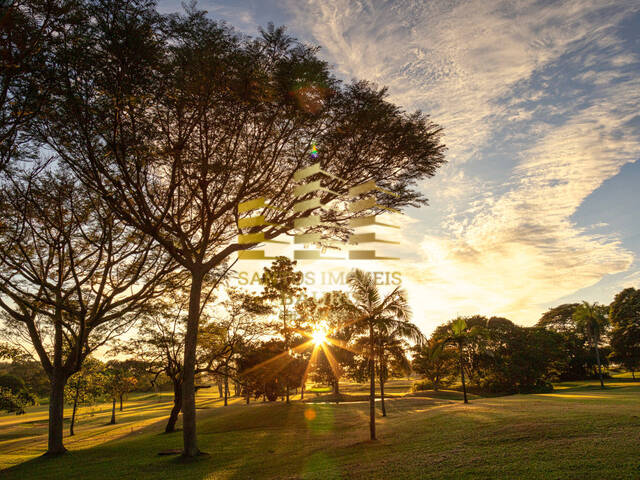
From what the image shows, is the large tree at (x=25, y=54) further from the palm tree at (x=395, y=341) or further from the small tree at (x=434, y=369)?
the small tree at (x=434, y=369)

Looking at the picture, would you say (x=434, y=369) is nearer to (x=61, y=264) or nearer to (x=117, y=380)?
(x=117, y=380)

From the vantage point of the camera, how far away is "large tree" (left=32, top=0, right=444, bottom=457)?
1148cm

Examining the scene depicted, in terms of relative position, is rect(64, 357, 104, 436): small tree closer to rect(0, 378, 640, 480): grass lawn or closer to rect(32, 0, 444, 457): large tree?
rect(0, 378, 640, 480): grass lawn

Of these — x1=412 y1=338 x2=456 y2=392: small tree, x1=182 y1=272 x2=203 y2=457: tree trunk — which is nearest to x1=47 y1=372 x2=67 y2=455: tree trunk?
x1=182 y1=272 x2=203 y2=457: tree trunk

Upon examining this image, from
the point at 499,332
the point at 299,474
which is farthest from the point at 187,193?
the point at 499,332

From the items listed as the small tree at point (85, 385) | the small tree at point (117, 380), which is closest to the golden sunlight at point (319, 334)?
the small tree at point (117, 380)

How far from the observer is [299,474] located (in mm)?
12562

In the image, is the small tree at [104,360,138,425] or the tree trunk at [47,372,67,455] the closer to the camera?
the tree trunk at [47,372,67,455]

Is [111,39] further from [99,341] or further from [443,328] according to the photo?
[443,328]

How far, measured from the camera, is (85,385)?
33.3 meters

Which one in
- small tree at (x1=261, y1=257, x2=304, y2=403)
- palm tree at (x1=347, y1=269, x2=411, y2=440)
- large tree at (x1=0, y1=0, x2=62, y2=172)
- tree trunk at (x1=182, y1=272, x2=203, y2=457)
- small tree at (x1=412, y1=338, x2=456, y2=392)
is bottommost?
small tree at (x1=412, y1=338, x2=456, y2=392)

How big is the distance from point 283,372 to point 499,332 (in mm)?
30908

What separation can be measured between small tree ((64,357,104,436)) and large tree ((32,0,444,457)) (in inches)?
913

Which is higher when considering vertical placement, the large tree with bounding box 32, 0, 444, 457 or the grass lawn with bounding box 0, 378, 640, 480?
the large tree with bounding box 32, 0, 444, 457
